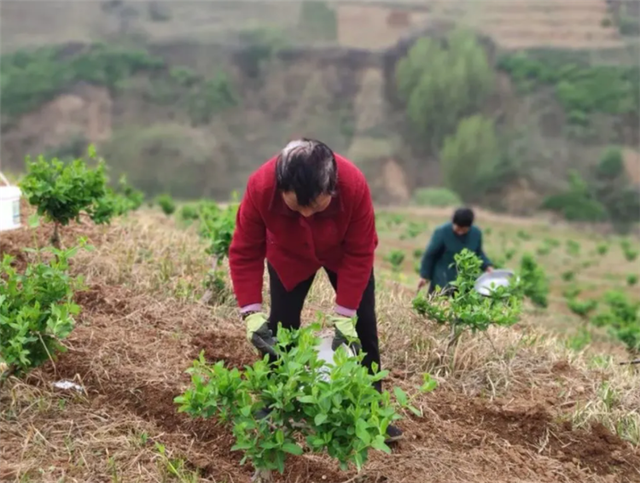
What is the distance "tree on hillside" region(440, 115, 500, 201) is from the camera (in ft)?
126

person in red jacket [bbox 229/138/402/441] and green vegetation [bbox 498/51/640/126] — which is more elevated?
person in red jacket [bbox 229/138/402/441]

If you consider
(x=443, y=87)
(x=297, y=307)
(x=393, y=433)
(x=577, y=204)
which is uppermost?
(x=297, y=307)

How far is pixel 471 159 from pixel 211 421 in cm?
3633

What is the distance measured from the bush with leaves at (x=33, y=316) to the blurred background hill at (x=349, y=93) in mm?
32102

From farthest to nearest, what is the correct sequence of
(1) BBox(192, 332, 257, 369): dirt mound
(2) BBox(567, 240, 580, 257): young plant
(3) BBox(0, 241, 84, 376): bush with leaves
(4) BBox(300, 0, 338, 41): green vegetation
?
(4) BBox(300, 0, 338, 41): green vegetation, (2) BBox(567, 240, 580, 257): young plant, (1) BBox(192, 332, 257, 369): dirt mound, (3) BBox(0, 241, 84, 376): bush with leaves

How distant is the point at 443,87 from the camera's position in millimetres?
41562

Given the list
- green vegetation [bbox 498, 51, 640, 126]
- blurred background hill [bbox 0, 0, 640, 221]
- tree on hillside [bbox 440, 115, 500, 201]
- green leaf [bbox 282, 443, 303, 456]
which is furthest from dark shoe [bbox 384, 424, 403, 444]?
green vegetation [bbox 498, 51, 640, 126]

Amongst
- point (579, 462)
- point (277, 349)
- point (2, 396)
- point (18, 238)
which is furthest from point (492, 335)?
point (18, 238)

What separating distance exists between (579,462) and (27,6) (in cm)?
4307

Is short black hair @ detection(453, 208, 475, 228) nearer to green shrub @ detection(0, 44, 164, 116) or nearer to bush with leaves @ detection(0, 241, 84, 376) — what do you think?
bush with leaves @ detection(0, 241, 84, 376)

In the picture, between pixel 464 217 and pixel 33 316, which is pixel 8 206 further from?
pixel 464 217

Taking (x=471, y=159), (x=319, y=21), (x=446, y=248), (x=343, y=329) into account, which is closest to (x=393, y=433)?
(x=343, y=329)

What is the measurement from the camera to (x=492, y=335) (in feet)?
16.6

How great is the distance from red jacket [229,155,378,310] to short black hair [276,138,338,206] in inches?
8.0
